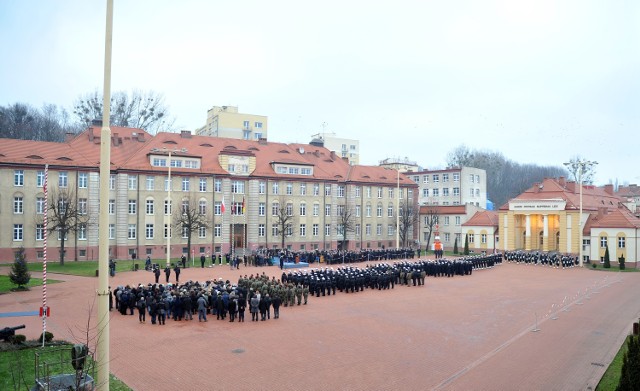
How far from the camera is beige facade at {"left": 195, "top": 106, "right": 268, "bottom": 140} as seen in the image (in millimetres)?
87000

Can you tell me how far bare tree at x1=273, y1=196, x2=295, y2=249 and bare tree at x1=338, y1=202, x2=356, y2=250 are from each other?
21.8 feet

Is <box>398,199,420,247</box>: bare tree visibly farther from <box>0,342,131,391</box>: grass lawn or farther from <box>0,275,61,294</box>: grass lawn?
<box>0,342,131,391</box>: grass lawn

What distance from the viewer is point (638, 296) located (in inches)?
1195

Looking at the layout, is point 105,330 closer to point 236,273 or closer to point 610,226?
point 236,273

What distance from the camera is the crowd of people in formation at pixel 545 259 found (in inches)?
1916

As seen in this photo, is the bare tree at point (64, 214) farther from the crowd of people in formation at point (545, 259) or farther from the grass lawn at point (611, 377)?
the crowd of people in formation at point (545, 259)

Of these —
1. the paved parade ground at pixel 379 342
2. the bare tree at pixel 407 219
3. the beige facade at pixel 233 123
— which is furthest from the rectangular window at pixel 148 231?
the beige facade at pixel 233 123

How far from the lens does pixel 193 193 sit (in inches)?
2024

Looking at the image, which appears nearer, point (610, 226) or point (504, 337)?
point (504, 337)

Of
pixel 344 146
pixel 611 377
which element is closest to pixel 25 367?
pixel 611 377

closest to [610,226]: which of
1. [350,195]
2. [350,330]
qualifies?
[350,195]

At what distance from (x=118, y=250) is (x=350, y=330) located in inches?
1365

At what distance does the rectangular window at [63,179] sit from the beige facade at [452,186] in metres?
54.6

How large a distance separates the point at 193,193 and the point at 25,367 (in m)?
37.9
